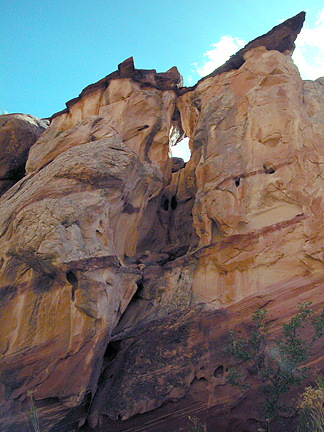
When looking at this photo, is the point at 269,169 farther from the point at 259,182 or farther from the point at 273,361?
the point at 273,361

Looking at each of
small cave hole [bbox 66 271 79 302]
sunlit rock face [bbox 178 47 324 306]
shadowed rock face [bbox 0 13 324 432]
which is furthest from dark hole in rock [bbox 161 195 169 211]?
small cave hole [bbox 66 271 79 302]

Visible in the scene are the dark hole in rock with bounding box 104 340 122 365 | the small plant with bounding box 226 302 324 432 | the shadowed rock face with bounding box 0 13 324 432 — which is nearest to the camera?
the small plant with bounding box 226 302 324 432

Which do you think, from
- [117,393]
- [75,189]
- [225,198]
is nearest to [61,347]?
[117,393]

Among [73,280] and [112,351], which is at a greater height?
[73,280]

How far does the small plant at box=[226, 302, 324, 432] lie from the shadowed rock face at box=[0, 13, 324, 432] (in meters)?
0.59

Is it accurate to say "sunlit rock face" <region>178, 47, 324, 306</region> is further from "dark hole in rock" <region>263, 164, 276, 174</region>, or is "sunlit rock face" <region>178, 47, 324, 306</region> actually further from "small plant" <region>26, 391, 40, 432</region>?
"small plant" <region>26, 391, 40, 432</region>

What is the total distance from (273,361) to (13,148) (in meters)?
15.0

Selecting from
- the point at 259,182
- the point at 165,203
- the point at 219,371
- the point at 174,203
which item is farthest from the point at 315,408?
the point at 165,203

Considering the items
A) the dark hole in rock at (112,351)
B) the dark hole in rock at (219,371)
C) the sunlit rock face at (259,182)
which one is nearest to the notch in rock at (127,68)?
the sunlit rock face at (259,182)

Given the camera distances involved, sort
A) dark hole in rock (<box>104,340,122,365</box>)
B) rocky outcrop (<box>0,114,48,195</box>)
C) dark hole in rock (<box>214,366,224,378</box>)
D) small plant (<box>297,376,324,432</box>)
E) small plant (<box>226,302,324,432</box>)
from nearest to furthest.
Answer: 1. small plant (<box>297,376,324,432</box>)
2. small plant (<box>226,302,324,432</box>)
3. dark hole in rock (<box>214,366,224,378</box>)
4. dark hole in rock (<box>104,340,122,365</box>)
5. rocky outcrop (<box>0,114,48,195</box>)

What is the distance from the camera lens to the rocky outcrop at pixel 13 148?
18.5 meters

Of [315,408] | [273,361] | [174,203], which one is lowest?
[273,361]

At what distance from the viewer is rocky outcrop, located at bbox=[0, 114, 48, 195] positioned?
60.7ft

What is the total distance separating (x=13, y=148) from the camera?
1859cm
